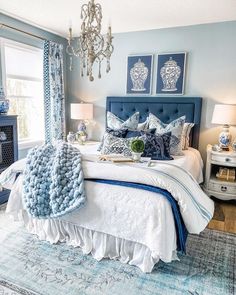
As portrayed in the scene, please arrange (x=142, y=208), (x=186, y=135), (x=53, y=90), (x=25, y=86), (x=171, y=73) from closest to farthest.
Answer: (x=142, y=208)
(x=186, y=135)
(x=171, y=73)
(x=25, y=86)
(x=53, y=90)

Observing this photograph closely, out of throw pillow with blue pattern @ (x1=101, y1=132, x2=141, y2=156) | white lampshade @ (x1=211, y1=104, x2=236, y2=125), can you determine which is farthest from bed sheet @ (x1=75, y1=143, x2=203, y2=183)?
white lampshade @ (x1=211, y1=104, x2=236, y2=125)

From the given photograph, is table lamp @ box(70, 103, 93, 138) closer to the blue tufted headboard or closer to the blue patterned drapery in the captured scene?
the blue patterned drapery

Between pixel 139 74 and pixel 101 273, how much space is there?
10.2 ft

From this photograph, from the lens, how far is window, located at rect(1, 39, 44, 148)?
362 centimetres

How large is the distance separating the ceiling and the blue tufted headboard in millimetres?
1105

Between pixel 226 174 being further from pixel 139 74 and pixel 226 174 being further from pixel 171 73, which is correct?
pixel 139 74

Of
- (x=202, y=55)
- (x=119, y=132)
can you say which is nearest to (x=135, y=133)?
(x=119, y=132)

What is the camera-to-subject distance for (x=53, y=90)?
13.8ft

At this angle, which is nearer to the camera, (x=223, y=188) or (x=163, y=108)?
(x=223, y=188)

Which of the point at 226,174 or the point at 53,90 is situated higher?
the point at 53,90

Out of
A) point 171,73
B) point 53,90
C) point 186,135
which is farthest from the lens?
point 53,90

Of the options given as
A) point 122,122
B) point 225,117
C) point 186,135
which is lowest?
point 186,135

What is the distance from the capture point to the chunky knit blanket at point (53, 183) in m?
2.15

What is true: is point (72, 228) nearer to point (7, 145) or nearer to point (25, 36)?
point (7, 145)
